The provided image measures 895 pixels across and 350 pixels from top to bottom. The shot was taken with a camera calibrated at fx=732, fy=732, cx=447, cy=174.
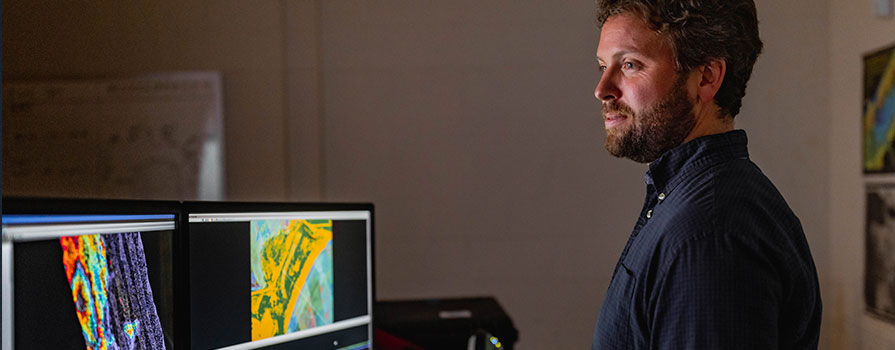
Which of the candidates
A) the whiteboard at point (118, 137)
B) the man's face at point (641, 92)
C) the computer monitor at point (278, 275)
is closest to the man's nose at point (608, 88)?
the man's face at point (641, 92)

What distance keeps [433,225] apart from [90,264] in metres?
Result: 1.74

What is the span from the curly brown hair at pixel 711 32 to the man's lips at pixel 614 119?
0.39 feet

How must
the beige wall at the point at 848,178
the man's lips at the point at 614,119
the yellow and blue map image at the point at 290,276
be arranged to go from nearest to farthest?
the man's lips at the point at 614,119 < the yellow and blue map image at the point at 290,276 < the beige wall at the point at 848,178

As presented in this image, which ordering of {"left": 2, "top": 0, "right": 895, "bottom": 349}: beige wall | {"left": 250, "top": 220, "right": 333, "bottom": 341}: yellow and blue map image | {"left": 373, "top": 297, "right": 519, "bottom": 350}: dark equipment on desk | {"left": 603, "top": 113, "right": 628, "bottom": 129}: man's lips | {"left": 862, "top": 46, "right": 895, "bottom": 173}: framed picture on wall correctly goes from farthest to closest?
{"left": 2, "top": 0, "right": 895, "bottom": 349}: beige wall, {"left": 862, "top": 46, "right": 895, "bottom": 173}: framed picture on wall, {"left": 373, "top": 297, "right": 519, "bottom": 350}: dark equipment on desk, {"left": 250, "top": 220, "right": 333, "bottom": 341}: yellow and blue map image, {"left": 603, "top": 113, "right": 628, "bottom": 129}: man's lips

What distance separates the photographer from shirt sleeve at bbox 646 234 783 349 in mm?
876

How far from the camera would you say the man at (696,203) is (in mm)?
888

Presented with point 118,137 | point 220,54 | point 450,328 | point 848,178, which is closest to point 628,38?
point 450,328

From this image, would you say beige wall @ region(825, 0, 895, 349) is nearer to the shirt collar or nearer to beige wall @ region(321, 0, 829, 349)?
beige wall @ region(321, 0, 829, 349)

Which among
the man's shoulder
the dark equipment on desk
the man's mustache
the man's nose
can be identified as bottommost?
the dark equipment on desk

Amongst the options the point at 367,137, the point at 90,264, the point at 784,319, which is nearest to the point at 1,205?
the point at 90,264

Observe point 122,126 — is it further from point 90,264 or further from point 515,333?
point 90,264

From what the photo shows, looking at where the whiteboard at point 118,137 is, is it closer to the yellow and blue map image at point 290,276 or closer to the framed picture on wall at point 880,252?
the yellow and blue map image at point 290,276

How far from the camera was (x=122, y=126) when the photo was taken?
271 centimetres

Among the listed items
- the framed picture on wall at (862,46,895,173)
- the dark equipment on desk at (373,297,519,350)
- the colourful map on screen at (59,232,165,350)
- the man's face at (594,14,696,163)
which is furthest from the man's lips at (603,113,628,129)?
the framed picture on wall at (862,46,895,173)
